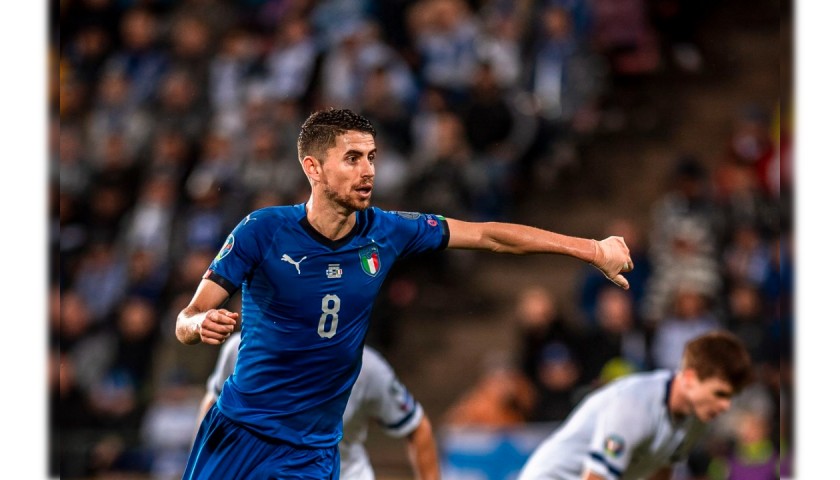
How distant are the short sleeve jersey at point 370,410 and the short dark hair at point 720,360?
142 cm

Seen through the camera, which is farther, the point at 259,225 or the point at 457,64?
the point at 457,64

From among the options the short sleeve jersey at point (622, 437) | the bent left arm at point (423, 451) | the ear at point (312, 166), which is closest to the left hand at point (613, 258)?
the ear at point (312, 166)

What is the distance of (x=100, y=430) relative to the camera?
11070mm

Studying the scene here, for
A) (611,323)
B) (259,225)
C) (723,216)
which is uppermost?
(259,225)

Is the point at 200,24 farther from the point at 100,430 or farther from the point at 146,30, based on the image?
the point at 100,430

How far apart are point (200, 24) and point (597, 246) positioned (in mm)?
9741

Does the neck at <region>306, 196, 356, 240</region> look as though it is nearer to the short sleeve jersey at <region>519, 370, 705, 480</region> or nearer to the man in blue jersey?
the man in blue jersey

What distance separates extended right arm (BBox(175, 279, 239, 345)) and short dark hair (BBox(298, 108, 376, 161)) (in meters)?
0.70

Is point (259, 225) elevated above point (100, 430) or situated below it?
above

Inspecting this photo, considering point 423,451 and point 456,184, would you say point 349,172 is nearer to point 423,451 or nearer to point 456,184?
point 423,451

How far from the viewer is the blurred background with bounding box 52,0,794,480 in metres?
10.2

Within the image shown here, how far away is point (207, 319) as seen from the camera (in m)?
4.36
